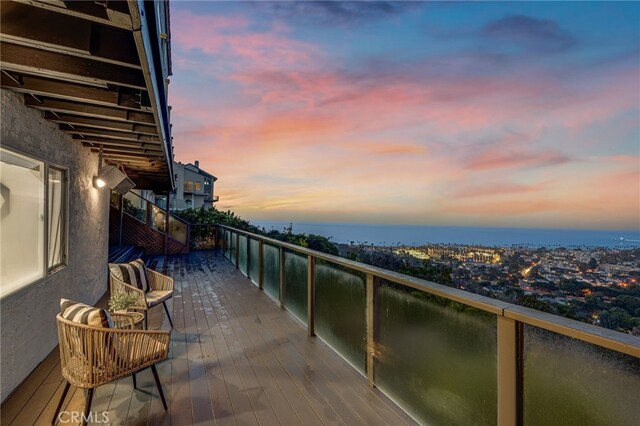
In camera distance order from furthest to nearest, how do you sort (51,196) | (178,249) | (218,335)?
(178,249)
(218,335)
(51,196)

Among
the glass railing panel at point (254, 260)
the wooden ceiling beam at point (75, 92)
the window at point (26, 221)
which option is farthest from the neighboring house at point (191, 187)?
the wooden ceiling beam at point (75, 92)

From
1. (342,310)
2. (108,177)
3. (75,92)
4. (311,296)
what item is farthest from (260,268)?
(75,92)

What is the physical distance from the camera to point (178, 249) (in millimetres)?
11859

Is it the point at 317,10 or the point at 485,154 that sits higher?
the point at 317,10

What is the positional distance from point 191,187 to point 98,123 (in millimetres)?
31398

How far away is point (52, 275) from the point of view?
128 inches

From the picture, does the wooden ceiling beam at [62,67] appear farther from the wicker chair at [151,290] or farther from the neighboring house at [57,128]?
the wicker chair at [151,290]

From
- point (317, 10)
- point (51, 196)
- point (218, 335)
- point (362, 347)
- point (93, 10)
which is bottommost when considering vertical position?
point (218, 335)

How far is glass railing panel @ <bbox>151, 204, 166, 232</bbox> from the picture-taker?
1159cm

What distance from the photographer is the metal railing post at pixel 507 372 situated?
4.83 ft

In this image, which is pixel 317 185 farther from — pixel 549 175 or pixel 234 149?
pixel 549 175

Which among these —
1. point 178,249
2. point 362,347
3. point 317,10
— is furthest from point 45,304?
point 178,249

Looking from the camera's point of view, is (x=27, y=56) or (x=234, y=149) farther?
(x=234, y=149)

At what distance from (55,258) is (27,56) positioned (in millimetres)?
2417
